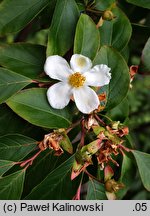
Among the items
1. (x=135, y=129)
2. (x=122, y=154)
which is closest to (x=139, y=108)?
(x=135, y=129)

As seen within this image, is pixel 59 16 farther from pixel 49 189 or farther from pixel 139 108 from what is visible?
pixel 139 108

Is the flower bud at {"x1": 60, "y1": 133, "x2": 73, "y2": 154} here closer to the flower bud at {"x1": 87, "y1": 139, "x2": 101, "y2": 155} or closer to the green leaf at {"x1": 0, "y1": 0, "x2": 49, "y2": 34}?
the flower bud at {"x1": 87, "y1": 139, "x2": 101, "y2": 155}

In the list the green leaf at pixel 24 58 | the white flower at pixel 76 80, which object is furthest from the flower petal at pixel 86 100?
the green leaf at pixel 24 58

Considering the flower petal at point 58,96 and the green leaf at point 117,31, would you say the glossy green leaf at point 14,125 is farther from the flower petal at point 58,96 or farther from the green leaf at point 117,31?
the green leaf at point 117,31

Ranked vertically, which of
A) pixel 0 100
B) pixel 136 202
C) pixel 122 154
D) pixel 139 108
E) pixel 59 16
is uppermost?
pixel 59 16

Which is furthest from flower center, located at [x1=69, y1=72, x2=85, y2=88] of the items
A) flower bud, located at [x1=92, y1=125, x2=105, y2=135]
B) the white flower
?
flower bud, located at [x1=92, y1=125, x2=105, y2=135]

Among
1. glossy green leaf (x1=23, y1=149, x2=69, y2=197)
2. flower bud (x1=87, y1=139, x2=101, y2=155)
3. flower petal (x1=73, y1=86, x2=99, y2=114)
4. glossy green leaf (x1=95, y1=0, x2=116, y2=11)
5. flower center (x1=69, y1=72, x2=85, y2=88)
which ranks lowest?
glossy green leaf (x1=23, y1=149, x2=69, y2=197)
